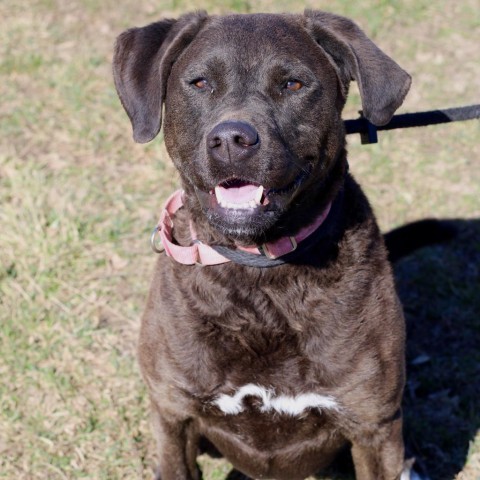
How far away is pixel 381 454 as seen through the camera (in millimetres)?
3619

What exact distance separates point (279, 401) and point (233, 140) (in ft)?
3.38

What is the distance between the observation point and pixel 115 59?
342 cm

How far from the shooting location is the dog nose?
2.95 meters

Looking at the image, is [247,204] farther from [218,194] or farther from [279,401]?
[279,401]

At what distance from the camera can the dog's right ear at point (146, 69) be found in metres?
3.37

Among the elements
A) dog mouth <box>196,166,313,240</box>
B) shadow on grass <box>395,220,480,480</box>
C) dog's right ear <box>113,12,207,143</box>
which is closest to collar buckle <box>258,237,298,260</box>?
dog mouth <box>196,166,313,240</box>

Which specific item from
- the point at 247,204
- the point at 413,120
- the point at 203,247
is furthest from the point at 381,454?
the point at 413,120

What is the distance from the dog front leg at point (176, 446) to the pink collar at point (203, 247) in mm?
665

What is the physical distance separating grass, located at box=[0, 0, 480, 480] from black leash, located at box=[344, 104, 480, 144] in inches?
61.3

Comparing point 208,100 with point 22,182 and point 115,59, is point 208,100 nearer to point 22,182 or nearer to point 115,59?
point 115,59

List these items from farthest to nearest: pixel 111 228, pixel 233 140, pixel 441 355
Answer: pixel 111 228, pixel 441 355, pixel 233 140

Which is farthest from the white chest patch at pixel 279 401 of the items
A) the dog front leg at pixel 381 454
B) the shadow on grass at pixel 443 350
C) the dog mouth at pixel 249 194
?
the shadow on grass at pixel 443 350

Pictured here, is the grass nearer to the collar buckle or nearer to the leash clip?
the leash clip

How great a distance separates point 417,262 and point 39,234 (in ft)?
7.61
